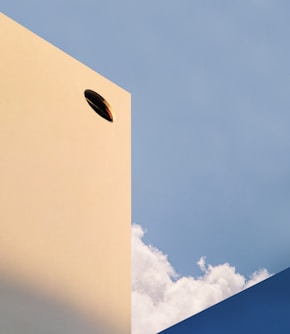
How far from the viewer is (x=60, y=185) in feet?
15.5

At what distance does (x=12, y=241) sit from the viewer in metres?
3.89

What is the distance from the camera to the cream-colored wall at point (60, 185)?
4.09 meters

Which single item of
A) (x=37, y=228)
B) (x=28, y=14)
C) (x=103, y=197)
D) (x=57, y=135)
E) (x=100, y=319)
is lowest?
(x=100, y=319)

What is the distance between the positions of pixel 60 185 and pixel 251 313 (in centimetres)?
243

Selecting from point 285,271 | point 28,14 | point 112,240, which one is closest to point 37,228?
point 112,240

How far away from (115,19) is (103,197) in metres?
14.4

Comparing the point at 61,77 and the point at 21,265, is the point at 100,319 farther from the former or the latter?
the point at 61,77

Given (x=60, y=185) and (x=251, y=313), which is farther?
(x=60, y=185)

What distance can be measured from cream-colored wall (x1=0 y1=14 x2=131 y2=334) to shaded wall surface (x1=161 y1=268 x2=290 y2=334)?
854 millimetres

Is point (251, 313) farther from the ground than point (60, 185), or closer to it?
closer to it

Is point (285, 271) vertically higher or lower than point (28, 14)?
lower

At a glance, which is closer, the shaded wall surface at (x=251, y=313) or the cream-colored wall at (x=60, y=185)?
the cream-colored wall at (x=60, y=185)

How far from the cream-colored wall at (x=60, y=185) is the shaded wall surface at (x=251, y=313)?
0.85 m

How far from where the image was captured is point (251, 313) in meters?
4.60
